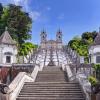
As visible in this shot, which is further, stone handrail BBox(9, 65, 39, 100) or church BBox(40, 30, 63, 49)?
church BBox(40, 30, 63, 49)

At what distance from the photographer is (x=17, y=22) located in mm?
58969

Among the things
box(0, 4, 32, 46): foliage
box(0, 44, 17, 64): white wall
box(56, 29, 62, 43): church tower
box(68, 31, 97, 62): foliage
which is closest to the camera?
box(0, 44, 17, 64): white wall

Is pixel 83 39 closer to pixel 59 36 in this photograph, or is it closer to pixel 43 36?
pixel 59 36

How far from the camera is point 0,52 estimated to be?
41000 millimetres

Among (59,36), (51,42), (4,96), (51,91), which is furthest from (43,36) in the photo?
(4,96)

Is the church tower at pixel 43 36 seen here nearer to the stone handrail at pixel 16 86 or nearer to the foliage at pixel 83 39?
the foliage at pixel 83 39

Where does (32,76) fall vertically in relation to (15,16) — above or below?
below

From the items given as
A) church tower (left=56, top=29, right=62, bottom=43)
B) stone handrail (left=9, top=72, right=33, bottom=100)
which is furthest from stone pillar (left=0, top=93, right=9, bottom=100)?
church tower (left=56, top=29, right=62, bottom=43)

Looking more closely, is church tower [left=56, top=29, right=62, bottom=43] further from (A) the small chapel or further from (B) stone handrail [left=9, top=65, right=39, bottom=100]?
(B) stone handrail [left=9, top=65, right=39, bottom=100]

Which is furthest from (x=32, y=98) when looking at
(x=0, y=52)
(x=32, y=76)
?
(x=0, y=52)

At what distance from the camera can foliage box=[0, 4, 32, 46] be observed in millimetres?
58062

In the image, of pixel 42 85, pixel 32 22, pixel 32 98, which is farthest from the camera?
pixel 32 22

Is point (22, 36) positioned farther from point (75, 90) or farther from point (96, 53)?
point (75, 90)

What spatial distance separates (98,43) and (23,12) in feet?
79.9
